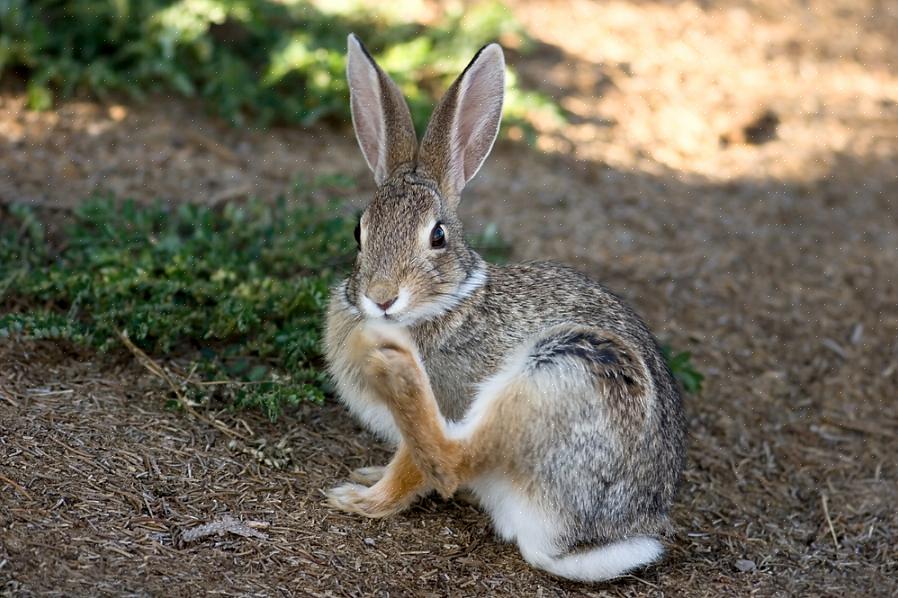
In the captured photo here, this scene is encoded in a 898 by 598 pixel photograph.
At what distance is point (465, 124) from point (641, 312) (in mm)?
2403

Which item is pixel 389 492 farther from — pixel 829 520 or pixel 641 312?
pixel 641 312

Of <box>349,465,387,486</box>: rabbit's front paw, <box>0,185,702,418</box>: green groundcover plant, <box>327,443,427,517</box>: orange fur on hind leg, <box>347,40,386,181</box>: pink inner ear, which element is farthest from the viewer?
<box>0,185,702,418</box>: green groundcover plant

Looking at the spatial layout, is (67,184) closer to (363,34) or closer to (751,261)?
(363,34)

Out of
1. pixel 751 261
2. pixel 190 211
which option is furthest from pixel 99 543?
pixel 751 261

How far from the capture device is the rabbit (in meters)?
4.53

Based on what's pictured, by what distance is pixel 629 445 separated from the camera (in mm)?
4621

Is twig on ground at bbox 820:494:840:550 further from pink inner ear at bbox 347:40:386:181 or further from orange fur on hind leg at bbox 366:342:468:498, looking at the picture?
pink inner ear at bbox 347:40:386:181

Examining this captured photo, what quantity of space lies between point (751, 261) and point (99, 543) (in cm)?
540

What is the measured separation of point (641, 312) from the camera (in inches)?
282

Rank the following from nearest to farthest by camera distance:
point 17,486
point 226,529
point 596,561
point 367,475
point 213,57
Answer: point 17,486, point 226,529, point 596,561, point 367,475, point 213,57

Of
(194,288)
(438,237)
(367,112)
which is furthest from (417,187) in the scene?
(194,288)

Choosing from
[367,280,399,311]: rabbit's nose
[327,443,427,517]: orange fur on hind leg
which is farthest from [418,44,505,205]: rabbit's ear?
[327,443,427,517]: orange fur on hind leg

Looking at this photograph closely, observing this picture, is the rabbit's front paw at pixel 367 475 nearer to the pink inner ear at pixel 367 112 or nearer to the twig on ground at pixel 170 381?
the twig on ground at pixel 170 381

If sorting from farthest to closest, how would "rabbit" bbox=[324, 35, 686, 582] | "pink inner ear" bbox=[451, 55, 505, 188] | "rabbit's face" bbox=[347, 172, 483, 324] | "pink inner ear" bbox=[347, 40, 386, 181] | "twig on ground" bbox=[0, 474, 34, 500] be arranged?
"pink inner ear" bbox=[347, 40, 386, 181]
"pink inner ear" bbox=[451, 55, 505, 188]
"rabbit's face" bbox=[347, 172, 483, 324]
"rabbit" bbox=[324, 35, 686, 582]
"twig on ground" bbox=[0, 474, 34, 500]
